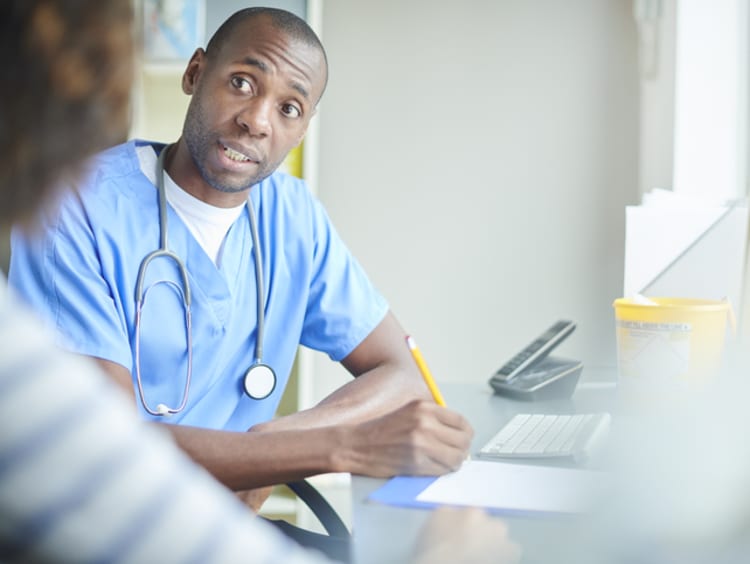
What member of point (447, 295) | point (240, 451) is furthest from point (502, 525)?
point (447, 295)

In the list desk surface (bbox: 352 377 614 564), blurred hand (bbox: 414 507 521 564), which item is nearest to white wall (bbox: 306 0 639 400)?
desk surface (bbox: 352 377 614 564)

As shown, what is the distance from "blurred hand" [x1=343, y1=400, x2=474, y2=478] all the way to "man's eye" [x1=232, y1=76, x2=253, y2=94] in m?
0.65

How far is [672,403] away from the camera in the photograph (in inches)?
49.0

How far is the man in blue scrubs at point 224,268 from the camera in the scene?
1.21 metres

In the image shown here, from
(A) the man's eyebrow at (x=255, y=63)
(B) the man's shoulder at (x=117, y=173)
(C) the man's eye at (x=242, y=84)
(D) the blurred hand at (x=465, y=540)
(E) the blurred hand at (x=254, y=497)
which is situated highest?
(A) the man's eyebrow at (x=255, y=63)

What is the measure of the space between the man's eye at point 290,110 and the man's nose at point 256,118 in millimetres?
44

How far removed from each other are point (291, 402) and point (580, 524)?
5.48 ft

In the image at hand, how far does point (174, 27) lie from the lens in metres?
2.21

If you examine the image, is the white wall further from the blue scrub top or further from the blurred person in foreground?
the blurred person in foreground

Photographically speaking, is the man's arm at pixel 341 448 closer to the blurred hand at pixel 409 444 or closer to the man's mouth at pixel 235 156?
the blurred hand at pixel 409 444

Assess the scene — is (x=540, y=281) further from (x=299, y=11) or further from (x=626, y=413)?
(x=626, y=413)

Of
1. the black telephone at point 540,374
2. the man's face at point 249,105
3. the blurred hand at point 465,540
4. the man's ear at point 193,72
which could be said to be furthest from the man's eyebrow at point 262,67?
the blurred hand at point 465,540

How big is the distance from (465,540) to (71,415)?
0.46 m

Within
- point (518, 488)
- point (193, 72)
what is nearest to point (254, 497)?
point (518, 488)
